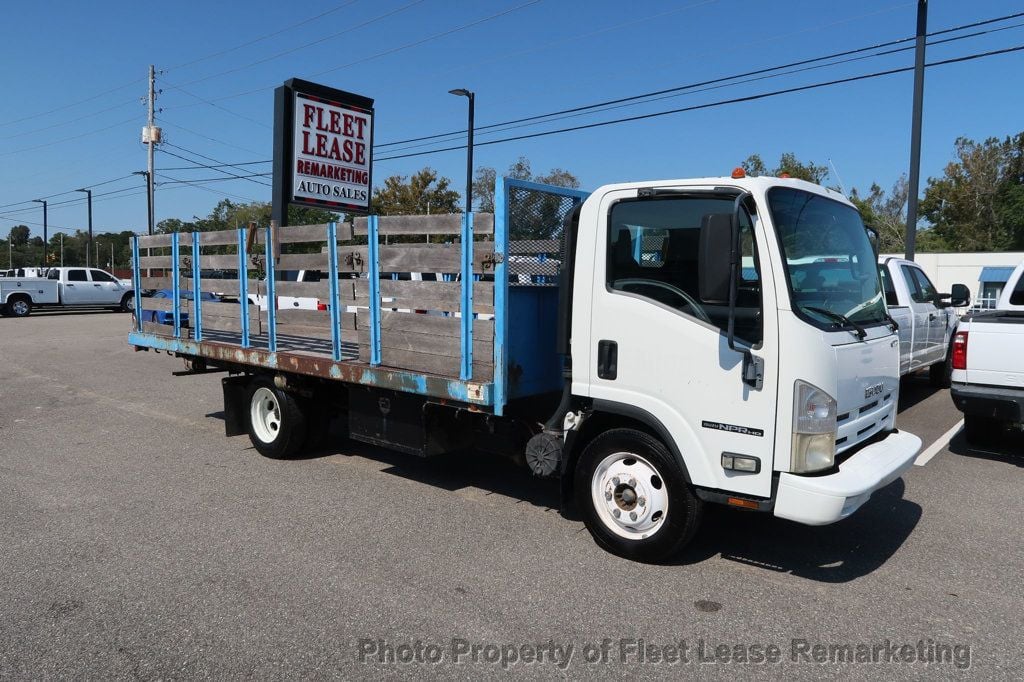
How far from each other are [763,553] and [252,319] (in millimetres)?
4755

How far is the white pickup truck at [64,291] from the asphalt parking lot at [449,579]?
86.9ft

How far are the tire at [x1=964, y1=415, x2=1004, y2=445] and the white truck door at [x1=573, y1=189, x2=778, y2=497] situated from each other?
182 inches

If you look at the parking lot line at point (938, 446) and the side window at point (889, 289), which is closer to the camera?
the parking lot line at point (938, 446)

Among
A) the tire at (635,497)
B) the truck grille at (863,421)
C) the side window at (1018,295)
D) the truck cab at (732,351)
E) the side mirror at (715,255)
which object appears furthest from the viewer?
the side window at (1018,295)

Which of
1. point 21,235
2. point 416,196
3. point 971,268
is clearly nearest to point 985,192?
point 971,268

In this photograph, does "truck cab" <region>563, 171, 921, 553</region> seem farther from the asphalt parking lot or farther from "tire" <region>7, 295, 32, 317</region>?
"tire" <region>7, 295, 32, 317</region>

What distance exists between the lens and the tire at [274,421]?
688 cm

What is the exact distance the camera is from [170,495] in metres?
5.91

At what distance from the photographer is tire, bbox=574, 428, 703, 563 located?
429 centimetres

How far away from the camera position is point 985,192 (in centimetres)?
4319

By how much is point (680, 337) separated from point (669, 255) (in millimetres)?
558

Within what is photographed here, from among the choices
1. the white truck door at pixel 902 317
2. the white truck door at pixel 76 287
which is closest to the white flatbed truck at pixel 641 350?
the white truck door at pixel 902 317

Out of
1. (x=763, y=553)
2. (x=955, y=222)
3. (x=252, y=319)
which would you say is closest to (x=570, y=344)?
(x=763, y=553)

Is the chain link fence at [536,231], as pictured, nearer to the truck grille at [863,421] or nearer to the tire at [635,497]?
the tire at [635,497]
